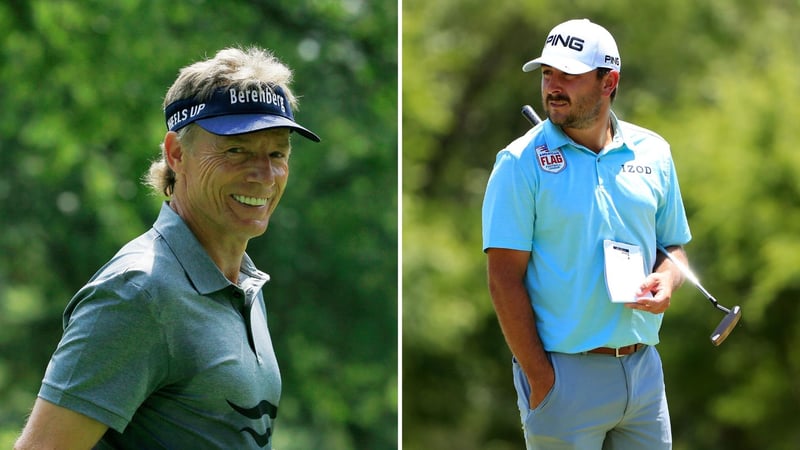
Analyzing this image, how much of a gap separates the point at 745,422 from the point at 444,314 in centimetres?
375

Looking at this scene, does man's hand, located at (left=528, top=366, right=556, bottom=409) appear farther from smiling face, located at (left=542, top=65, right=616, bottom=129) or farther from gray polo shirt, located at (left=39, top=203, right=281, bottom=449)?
gray polo shirt, located at (left=39, top=203, right=281, bottom=449)

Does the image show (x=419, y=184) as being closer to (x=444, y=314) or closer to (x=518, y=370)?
(x=444, y=314)

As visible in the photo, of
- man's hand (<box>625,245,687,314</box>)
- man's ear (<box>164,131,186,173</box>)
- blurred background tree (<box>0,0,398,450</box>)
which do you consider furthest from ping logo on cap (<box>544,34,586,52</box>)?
blurred background tree (<box>0,0,398,450</box>)

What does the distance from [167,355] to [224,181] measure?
0.44 meters

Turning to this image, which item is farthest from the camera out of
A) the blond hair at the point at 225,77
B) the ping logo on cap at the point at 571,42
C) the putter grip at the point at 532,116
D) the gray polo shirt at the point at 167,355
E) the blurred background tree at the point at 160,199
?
the blurred background tree at the point at 160,199

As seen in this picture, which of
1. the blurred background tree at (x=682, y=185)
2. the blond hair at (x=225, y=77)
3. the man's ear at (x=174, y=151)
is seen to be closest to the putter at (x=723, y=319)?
the blond hair at (x=225, y=77)

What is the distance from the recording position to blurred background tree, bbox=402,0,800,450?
43.2ft

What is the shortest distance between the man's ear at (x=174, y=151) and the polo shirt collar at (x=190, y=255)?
0.12m

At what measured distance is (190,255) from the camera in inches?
99.6

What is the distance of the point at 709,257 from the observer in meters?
13.6

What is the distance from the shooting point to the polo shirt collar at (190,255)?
2494mm

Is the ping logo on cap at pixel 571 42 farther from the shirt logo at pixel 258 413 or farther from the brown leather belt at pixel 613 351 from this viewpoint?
the shirt logo at pixel 258 413

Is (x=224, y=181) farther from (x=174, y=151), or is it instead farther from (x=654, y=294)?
(x=654, y=294)

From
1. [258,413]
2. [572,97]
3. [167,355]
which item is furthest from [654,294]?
[167,355]
